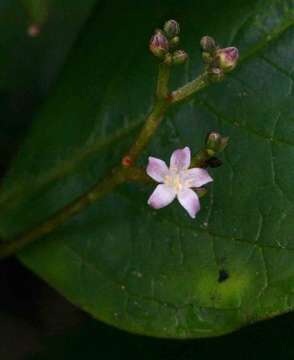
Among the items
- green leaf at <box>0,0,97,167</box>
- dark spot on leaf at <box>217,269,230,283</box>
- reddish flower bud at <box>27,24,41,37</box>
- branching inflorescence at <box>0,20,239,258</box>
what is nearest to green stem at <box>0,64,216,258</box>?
branching inflorescence at <box>0,20,239,258</box>

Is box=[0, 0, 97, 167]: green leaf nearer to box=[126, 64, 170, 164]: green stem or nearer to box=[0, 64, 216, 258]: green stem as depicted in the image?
box=[0, 64, 216, 258]: green stem

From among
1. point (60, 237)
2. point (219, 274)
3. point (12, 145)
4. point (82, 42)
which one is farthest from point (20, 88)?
point (219, 274)

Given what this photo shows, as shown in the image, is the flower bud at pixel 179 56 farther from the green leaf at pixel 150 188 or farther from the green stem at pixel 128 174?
the green leaf at pixel 150 188

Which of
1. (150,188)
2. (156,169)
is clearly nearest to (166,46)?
(156,169)

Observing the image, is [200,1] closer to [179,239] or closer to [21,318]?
[179,239]

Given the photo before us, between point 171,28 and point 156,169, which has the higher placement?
point 171,28

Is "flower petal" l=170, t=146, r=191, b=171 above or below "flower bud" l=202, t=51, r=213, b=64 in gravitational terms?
below

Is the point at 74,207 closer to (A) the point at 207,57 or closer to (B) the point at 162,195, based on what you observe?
(B) the point at 162,195
